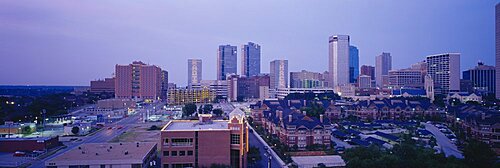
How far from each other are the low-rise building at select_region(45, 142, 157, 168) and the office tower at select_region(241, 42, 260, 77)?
7626 cm

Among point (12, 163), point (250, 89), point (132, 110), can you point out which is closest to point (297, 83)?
point (250, 89)

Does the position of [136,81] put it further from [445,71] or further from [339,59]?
[445,71]

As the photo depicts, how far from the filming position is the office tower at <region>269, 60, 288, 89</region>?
75.8 metres

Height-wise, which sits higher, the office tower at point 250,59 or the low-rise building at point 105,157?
the office tower at point 250,59

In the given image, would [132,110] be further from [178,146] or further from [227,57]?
[227,57]

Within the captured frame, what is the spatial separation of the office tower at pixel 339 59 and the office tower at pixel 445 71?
658 inches

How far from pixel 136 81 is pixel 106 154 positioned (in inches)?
1559

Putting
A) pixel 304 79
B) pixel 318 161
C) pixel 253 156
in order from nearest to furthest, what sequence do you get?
pixel 253 156 → pixel 318 161 → pixel 304 79

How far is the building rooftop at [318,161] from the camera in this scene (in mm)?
12047

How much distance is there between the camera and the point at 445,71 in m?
51.5

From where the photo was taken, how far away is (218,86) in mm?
58781

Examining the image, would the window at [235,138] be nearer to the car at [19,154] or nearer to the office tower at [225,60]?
the car at [19,154]

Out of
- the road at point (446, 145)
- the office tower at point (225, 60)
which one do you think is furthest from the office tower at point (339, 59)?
the road at point (446, 145)

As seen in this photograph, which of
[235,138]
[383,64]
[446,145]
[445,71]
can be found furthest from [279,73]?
[235,138]
